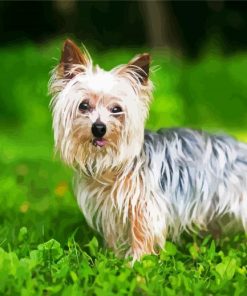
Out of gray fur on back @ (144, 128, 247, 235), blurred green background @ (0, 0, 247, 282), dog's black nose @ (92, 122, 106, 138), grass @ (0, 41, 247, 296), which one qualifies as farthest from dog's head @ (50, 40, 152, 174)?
grass @ (0, 41, 247, 296)

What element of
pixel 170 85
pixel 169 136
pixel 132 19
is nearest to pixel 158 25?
pixel 132 19

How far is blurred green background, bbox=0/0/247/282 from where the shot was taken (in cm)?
838

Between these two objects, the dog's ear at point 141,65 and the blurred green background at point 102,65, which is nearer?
the dog's ear at point 141,65

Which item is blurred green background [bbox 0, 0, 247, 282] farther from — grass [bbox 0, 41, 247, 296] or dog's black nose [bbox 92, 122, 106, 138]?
dog's black nose [bbox 92, 122, 106, 138]

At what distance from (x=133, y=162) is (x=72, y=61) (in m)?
0.84

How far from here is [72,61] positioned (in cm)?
615

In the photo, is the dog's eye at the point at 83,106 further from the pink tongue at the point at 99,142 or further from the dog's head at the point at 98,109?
the pink tongue at the point at 99,142

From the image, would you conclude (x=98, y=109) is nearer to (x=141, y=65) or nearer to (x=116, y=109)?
(x=116, y=109)

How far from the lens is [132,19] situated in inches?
1111

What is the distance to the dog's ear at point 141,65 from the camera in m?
6.12

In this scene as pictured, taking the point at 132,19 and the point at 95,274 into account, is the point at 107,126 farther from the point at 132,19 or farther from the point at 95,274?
the point at 132,19

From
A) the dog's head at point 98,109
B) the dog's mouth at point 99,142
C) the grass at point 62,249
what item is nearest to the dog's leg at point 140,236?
the grass at point 62,249

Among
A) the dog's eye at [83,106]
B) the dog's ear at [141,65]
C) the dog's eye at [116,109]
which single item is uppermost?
the dog's ear at [141,65]

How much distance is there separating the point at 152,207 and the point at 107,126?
2.34 feet
